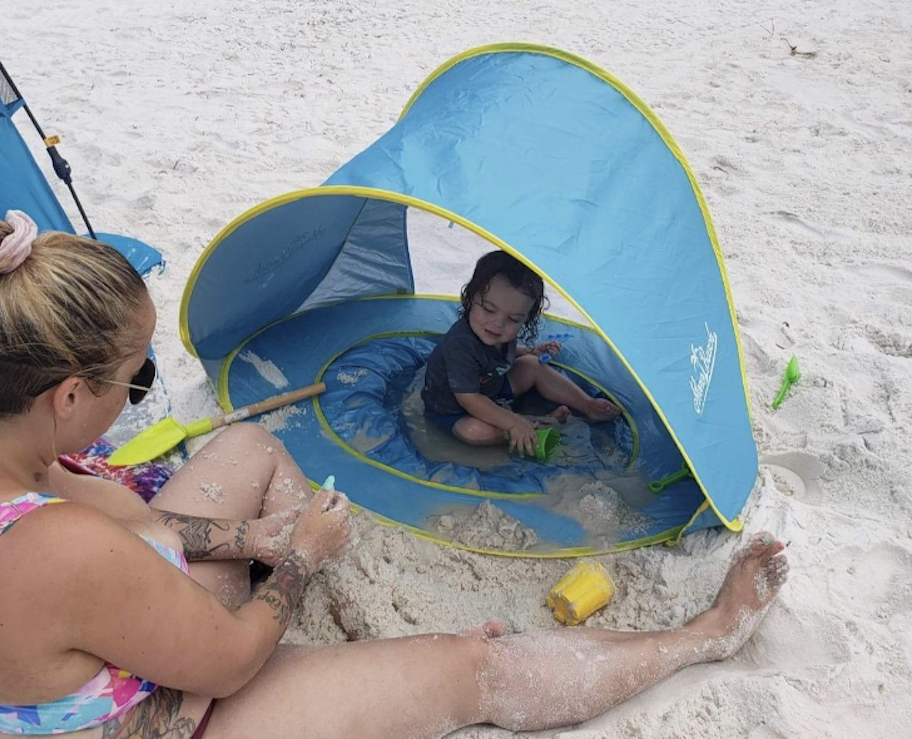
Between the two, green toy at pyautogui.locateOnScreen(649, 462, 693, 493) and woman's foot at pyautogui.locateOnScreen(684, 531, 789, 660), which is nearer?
woman's foot at pyautogui.locateOnScreen(684, 531, 789, 660)

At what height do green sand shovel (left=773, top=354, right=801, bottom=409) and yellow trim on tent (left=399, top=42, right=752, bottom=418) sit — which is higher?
yellow trim on tent (left=399, top=42, right=752, bottom=418)

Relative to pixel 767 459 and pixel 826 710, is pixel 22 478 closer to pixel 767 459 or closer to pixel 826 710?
pixel 826 710

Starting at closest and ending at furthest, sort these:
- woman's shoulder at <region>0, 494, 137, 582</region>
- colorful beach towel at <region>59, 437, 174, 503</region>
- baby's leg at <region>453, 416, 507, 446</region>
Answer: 1. woman's shoulder at <region>0, 494, 137, 582</region>
2. colorful beach towel at <region>59, 437, 174, 503</region>
3. baby's leg at <region>453, 416, 507, 446</region>

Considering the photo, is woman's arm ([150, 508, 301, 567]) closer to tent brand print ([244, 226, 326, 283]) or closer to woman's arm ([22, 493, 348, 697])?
woman's arm ([22, 493, 348, 697])

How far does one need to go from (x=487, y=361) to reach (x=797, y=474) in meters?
0.91

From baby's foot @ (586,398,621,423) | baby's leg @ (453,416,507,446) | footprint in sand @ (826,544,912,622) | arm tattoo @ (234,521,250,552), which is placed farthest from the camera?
baby's foot @ (586,398,621,423)

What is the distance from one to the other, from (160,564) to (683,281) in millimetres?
1406

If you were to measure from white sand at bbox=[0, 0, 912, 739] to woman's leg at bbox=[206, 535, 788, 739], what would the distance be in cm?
7

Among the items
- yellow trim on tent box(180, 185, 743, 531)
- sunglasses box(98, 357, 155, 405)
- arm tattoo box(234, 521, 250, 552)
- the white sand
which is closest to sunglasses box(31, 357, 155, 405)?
sunglasses box(98, 357, 155, 405)

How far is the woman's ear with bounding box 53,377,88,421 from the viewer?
1.08 metres

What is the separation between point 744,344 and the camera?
8.87 feet

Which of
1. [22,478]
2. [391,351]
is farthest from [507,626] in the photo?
[391,351]

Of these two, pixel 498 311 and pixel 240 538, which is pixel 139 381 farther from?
pixel 498 311

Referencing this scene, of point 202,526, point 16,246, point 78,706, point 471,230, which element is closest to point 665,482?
point 471,230
